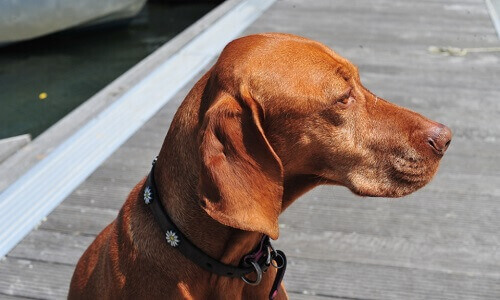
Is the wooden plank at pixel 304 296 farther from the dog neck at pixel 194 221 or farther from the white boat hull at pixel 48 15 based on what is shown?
the white boat hull at pixel 48 15

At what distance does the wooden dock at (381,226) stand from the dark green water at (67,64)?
135 inches

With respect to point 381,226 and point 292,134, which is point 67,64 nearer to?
point 381,226

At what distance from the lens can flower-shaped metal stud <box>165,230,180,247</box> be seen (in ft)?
6.18

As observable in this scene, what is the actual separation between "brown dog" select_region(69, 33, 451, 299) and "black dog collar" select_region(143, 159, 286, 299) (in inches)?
0.8

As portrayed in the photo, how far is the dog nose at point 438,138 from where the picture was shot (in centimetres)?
195

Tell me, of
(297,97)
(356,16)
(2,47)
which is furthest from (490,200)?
(2,47)

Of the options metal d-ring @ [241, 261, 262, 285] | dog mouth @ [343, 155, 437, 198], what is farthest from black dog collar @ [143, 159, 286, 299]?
dog mouth @ [343, 155, 437, 198]

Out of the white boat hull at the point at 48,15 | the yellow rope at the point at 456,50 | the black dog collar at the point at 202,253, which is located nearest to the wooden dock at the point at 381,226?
the yellow rope at the point at 456,50

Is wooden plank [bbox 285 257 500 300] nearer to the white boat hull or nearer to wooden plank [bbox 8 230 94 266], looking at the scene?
wooden plank [bbox 8 230 94 266]

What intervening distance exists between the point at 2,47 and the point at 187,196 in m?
8.70

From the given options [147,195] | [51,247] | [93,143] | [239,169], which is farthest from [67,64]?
[239,169]

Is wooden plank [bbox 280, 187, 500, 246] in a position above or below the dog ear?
below

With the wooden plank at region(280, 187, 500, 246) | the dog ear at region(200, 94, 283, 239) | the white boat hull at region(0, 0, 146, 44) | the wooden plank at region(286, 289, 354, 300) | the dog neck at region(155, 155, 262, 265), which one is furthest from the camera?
the white boat hull at region(0, 0, 146, 44)

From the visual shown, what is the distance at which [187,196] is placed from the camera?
1.87 meters
